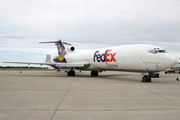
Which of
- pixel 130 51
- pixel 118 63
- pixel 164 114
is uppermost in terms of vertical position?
pixel 130 51

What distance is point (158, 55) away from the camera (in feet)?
42.7

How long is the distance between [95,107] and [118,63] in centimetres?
1127

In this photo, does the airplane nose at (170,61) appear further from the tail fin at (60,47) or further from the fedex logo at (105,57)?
the tail fin at (60,47)

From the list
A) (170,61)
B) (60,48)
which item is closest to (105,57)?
(170,61)

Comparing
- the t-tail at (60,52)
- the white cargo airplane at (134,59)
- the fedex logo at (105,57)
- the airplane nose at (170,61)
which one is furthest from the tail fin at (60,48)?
the airplane nose at (170,61)

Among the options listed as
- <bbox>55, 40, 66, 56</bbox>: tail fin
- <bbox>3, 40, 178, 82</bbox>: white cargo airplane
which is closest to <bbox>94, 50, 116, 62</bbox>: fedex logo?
<bbox>3, 40, 178, 82</bbox>: white cargo airplane

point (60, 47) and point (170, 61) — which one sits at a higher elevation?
point (60, 47)

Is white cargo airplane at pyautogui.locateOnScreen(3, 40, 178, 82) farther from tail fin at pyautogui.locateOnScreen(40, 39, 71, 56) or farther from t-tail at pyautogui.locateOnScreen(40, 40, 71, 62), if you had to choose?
tail fin at pyautogui.locateOnScreen(40, 39, 71, 56)

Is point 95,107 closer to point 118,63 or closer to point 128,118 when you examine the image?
point 128,118

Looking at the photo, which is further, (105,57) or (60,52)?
(60,52)

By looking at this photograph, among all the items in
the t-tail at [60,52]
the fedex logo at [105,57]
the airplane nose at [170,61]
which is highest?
the t-tail at [60,52]

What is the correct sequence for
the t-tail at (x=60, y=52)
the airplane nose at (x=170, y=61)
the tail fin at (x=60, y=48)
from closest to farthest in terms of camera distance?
1. the airplane nose at (x=170, y=61)
2. the t-tail at (x=60, y=52)
3. the tail fin at (x=60, y=48)

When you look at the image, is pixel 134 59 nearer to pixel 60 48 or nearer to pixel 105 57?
pixel 105 57

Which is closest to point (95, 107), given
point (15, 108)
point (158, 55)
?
point (15, 108)
